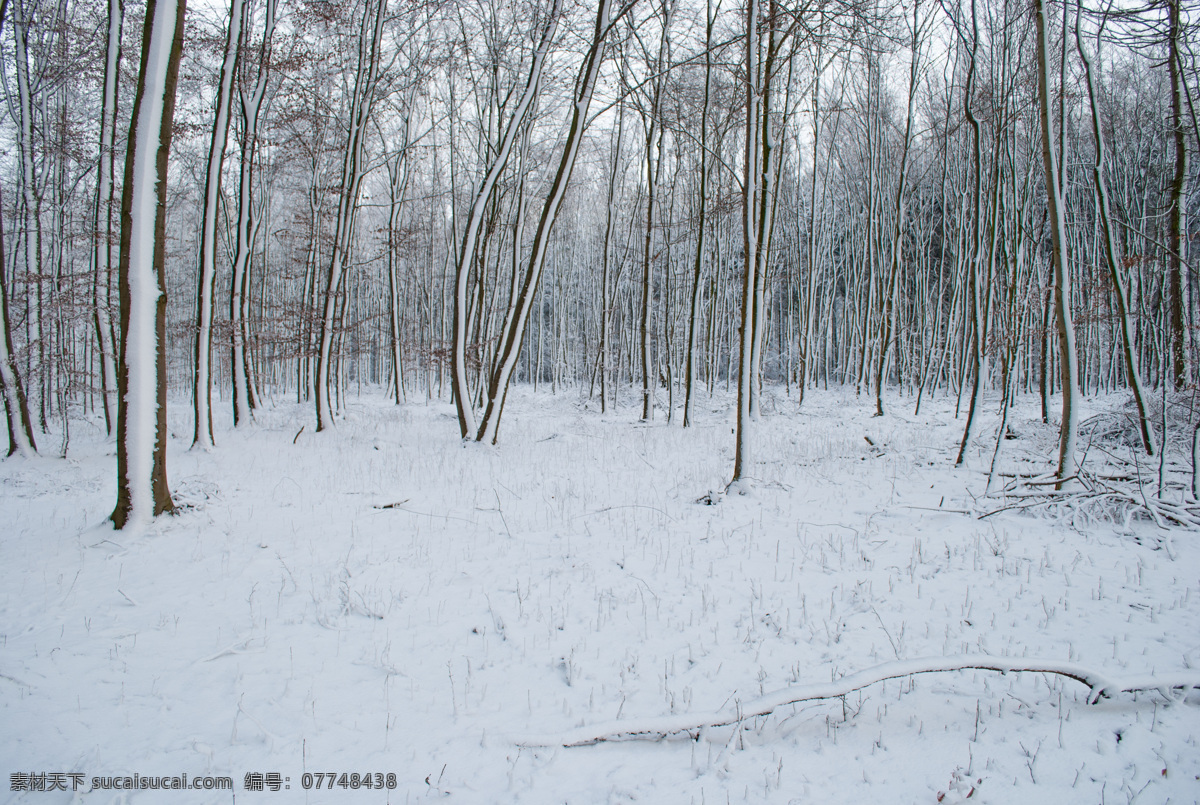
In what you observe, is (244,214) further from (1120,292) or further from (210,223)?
(1120,292)

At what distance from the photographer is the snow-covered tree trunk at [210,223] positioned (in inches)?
319

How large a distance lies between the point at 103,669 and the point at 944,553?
19.1 ft

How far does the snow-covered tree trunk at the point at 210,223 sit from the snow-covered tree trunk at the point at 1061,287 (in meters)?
11.0

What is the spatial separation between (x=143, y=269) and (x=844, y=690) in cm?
638

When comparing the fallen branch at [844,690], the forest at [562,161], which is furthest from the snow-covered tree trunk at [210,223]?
the fallen branch at [844,690]

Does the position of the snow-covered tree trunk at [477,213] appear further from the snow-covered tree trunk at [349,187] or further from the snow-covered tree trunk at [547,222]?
the snow-covered tree trunk at [349,187]

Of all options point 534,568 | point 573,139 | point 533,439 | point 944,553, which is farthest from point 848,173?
point 534,568

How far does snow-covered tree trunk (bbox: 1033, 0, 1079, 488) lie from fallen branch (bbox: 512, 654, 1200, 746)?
3855 mm

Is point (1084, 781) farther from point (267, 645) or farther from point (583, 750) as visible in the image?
point (267, 645)

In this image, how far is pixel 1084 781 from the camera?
6.60 feet

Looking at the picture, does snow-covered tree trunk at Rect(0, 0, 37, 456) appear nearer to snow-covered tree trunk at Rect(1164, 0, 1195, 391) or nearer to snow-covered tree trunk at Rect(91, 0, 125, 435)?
snow-covered tree trunk at Rect(91, 0, 125, 435)

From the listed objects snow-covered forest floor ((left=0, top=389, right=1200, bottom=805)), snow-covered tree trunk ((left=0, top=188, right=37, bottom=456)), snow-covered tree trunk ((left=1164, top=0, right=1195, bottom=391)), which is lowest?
snow-covered forest floor ((left=0, top=389, right=1200, bottom=805))

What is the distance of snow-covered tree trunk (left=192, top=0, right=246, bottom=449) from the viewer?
8.09 meters

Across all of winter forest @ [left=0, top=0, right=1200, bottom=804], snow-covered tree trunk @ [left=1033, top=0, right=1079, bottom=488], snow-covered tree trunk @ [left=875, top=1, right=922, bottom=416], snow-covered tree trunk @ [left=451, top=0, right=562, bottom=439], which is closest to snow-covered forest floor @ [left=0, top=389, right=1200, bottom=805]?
winter forest @ [left=0, top=0, right=1200, bottom=804]
